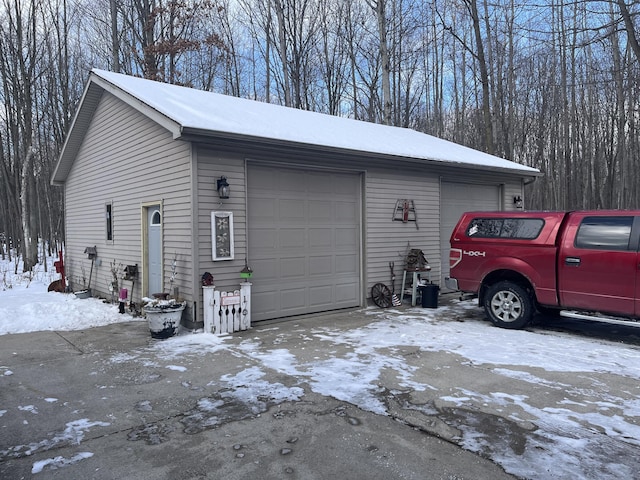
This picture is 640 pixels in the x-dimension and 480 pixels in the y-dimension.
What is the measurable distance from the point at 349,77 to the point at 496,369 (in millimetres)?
21904

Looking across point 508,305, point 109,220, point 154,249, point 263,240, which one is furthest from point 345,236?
point 109,220

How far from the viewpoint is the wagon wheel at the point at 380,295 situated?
924cm

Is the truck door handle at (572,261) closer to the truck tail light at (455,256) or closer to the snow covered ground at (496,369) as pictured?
the snow covered ground at (496,369)

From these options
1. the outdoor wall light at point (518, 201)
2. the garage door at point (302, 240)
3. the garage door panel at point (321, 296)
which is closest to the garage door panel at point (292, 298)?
the garage door at point (302, 240)

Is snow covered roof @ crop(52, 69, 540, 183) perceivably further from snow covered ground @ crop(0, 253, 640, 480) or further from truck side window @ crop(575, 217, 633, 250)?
truck side window @ crop(575, 217, 633, 250)

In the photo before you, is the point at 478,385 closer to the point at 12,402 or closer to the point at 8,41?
the point at 12,402

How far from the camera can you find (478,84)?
2427 cm

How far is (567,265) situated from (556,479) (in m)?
4.32

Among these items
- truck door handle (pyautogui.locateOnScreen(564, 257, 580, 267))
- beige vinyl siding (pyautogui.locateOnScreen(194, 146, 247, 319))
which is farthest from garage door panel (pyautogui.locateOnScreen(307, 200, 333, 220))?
truck door handle (pyautogui.locateOnScreen(564, 257, 580, 267))

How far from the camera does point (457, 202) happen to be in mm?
11219

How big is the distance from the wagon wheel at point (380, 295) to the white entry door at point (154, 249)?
4233mm

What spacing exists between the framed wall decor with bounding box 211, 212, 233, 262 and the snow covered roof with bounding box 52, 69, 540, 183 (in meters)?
1.32

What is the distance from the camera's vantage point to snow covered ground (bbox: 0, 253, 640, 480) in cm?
314

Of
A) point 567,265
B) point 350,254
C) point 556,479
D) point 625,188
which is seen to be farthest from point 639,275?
point 625,188
